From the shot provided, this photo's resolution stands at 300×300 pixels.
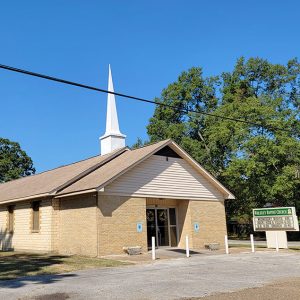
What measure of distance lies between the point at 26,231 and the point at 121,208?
703 cm

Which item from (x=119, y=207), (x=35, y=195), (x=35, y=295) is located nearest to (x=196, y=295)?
(x=35, y=295)

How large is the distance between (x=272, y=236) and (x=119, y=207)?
952 centimetres

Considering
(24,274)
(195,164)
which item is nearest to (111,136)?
(195,164)

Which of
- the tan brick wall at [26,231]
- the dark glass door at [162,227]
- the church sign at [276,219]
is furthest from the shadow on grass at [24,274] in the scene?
the church sign at [276,219]

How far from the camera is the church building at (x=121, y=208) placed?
2016 centimetres

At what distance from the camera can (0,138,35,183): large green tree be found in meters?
67.1

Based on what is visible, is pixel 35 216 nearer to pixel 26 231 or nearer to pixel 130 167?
pixel 26 231

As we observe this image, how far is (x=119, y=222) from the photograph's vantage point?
67.1 ft

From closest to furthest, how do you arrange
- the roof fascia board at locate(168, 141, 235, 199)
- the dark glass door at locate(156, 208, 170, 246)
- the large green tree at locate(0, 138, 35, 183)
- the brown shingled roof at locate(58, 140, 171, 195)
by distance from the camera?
the brown shingled roof at locate(58, 140, 171, 195) < the roof fascia board at locate(168, 141, 235, 199) < the dark glass door at locate(156, 208, 170, 246) < the large green tree at locate(0, 138, 35, 183)

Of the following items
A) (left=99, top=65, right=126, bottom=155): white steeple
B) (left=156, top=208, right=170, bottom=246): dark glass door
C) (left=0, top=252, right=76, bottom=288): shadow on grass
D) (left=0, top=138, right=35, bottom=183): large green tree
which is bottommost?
(left=0, top=252, right=76, bottom=288): shadow on grass

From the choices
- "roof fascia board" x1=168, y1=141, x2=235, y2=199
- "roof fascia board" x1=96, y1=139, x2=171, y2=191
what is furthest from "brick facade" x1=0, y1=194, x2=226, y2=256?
"roof fascia board" x1=168, y1=141, x2=235, y2=199

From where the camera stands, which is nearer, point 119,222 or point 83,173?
point 119,222

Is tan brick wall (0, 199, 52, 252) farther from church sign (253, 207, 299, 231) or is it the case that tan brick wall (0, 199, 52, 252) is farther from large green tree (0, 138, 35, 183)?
large green tree (0, 138, 35, 183)

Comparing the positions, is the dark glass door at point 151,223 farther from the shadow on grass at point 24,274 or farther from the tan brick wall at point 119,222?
the shadow on grass at point 24,274
